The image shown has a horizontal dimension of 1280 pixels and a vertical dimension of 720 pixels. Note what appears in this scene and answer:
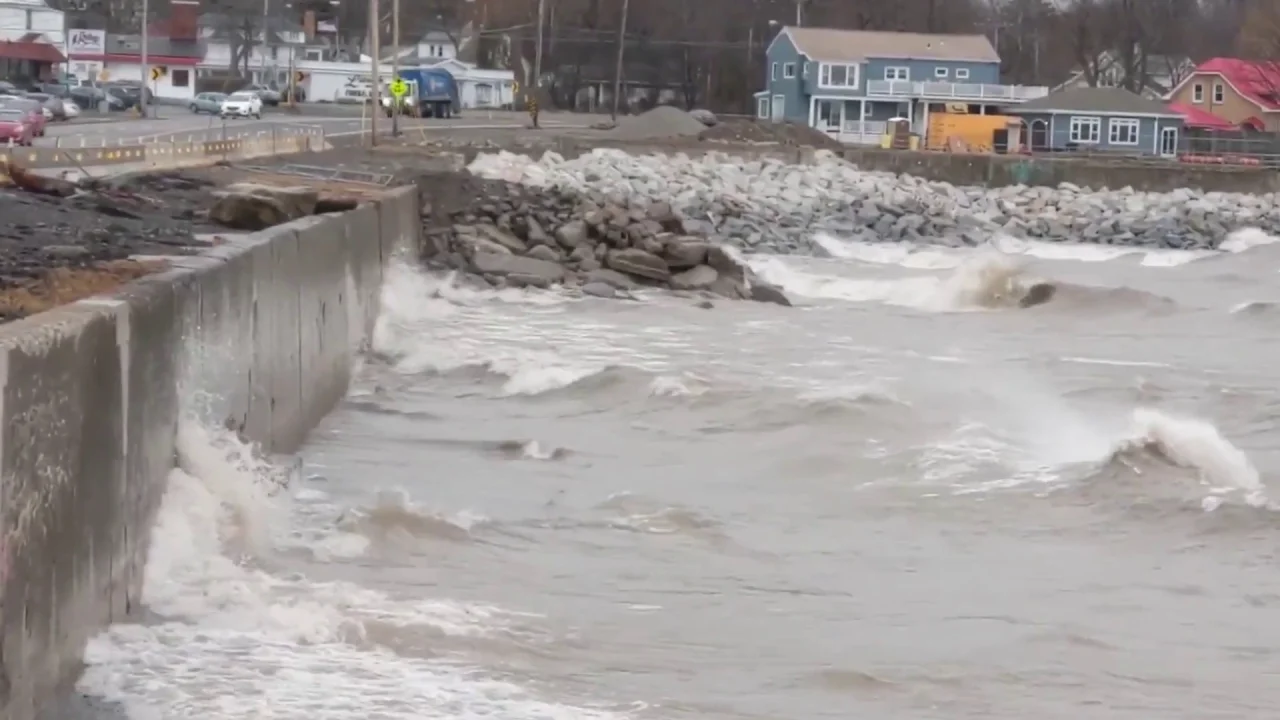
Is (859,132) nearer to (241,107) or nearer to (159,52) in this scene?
(241,107)

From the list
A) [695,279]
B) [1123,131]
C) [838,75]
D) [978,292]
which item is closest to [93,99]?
[838,75]

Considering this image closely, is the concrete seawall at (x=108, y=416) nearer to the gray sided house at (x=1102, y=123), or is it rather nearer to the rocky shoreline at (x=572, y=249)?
the rocky shoreline at (x=572, y=249)

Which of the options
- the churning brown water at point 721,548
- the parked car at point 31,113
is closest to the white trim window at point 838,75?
the parked car at point 31,113

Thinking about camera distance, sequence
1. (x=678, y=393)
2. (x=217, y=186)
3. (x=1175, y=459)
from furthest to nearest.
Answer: (x=217, y=186)
(x=678, y=393)
(x=1175, y=459)

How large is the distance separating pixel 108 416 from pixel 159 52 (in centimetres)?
10674

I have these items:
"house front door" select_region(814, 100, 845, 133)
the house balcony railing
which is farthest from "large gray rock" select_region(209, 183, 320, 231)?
"house front door" select_region(814, 100, 845, 133)

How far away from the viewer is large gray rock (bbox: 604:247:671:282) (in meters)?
27.2

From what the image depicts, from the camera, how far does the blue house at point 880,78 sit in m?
77.7

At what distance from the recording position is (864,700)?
8070mm

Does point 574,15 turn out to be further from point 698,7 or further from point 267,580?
point 267,580

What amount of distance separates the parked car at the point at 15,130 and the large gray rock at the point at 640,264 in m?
14.8

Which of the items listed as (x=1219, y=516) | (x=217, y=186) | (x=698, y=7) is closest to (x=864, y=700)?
(x=1219, y=516)

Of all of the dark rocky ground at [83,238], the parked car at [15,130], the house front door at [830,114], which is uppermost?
the house front door at [830,114]

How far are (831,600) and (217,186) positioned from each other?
47.0ft
